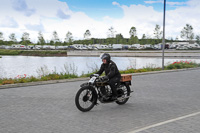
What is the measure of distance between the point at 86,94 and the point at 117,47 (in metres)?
85.7

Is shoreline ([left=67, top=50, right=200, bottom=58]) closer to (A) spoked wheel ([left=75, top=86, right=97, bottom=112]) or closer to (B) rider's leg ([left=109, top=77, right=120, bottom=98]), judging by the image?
(B) rider's leg ([left=109, top=77, right=120, bottom=98])

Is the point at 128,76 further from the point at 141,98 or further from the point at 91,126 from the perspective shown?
the point at 91,126

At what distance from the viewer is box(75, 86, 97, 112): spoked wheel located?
21.4ft

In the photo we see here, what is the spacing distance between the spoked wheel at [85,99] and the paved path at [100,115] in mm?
186

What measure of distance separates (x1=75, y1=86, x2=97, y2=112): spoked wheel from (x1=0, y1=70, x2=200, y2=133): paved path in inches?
7.3

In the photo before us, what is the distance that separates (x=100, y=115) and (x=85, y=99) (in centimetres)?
Answer: 67

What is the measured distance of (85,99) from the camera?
6688 mm

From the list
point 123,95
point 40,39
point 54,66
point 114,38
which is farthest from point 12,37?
point 123,95

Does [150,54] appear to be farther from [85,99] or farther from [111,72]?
[85,99]

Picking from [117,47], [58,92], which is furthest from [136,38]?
[58,92]

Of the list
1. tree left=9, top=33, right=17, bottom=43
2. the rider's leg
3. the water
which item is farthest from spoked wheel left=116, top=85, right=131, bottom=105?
→ tree left=9, top=33, right=17, bottom=43

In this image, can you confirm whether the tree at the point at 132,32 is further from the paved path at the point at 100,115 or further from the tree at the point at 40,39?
the paved path at the point at 100,115

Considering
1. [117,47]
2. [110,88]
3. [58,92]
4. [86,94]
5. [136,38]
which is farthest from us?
[136,38]

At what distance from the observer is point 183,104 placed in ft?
24.9
